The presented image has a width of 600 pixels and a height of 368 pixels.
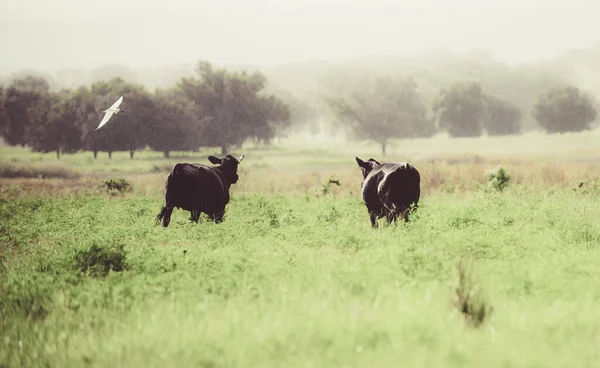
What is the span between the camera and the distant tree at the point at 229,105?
6131 centimetres

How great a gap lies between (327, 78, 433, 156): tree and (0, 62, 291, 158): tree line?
9.62 meters

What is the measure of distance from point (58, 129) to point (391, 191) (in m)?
46.4

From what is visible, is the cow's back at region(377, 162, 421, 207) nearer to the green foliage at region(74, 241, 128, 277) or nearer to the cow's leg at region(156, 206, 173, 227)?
the cow's leg at region(156, 206, 173, 227)

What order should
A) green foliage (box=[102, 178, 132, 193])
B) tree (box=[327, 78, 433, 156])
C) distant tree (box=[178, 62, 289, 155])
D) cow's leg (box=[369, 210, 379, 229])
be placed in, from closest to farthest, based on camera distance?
cow's leg (box=[369, 210, 379, 229]) → green foliage (box=[102, 178, 132, 193]) → distant tree (box=[178, 62, 289, 155]) → tree (box=[327, 78, 433, 156])

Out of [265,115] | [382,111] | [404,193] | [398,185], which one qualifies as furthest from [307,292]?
[382,111]

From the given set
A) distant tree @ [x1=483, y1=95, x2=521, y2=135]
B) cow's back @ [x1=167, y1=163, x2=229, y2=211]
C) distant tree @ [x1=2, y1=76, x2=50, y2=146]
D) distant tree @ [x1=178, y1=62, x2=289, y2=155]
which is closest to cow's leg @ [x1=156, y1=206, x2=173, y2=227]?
cow's back @ [x1=167, y1=163, x2=229, y2=211]

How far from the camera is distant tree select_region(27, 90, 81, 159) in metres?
52.1

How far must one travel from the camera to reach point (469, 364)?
4.87 m

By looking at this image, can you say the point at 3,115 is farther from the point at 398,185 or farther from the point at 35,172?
the point at 398,185

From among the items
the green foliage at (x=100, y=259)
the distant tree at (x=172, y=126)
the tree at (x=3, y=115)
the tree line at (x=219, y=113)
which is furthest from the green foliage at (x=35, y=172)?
the green foliage at (x=100, y=259)

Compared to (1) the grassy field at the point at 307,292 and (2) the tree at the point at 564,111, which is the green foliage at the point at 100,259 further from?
(2) the tree at the point at 564,111

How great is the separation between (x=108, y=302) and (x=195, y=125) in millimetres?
50577

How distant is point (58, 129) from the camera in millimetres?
52312

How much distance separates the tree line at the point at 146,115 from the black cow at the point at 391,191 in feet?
124
